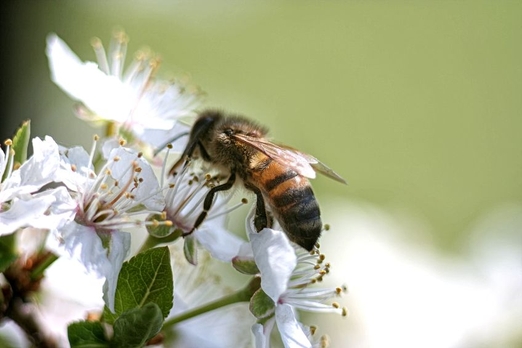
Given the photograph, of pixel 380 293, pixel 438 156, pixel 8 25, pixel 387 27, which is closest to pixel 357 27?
pixel 387 27

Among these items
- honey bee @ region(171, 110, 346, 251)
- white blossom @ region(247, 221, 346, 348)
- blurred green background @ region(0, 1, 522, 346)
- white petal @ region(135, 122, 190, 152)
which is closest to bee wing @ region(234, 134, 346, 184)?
honey bee @ region(171, 110, 346, 251)

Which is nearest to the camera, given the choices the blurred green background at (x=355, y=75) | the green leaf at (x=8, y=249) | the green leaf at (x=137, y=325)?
the green leaf at (x=137, y=325)

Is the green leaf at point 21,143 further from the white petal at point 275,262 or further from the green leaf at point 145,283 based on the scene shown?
the white petal at point 275,262

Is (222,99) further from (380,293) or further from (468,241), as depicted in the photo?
(380,293)

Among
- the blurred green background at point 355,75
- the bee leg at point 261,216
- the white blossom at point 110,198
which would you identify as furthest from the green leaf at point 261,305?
the blurred green background at point 355,75

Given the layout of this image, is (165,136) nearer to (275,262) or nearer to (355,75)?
(275,262)

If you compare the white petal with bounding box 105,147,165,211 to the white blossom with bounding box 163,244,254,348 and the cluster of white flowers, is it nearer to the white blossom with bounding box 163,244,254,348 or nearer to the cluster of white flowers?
the cluster of white flowers
